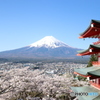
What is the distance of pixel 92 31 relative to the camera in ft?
33.1

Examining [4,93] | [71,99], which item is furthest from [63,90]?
[4,93]

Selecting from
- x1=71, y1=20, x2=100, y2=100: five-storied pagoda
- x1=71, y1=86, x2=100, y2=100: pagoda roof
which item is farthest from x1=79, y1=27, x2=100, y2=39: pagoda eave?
x1=71, y1=86, x2=100, y2=100: pagoda roof

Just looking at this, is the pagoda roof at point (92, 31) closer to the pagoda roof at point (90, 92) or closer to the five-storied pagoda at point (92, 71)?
the five-storied pagoda at point (92, 71)

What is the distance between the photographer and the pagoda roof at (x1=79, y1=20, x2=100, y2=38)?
29.1 feet

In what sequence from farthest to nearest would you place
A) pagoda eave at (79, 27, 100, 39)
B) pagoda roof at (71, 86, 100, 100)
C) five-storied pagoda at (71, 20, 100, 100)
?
1. pagoda eave at (79, 27, 100, 39)
2. pagoda roof at (71, 86, 100, 100)
3. five-storied pagoda at (71, 20, 100, 100)

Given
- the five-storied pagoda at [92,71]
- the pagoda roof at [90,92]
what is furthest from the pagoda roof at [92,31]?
the pagoda roof at [90,92]

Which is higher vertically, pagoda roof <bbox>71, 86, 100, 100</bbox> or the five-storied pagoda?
the five-storied pagoda

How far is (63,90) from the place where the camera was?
72.2ft

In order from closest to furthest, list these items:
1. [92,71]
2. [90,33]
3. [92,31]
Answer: [92,71] < [92,31] < [90,33]

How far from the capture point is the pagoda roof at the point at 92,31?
29.1ft

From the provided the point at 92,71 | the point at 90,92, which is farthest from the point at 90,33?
the point at 90,92

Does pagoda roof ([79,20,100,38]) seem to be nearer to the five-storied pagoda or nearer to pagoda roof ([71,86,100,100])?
the five-storied pagoda

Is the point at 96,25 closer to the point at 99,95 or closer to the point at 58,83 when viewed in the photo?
the point at 99,95

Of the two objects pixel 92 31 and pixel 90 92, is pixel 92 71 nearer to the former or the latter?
pixel 90 92
